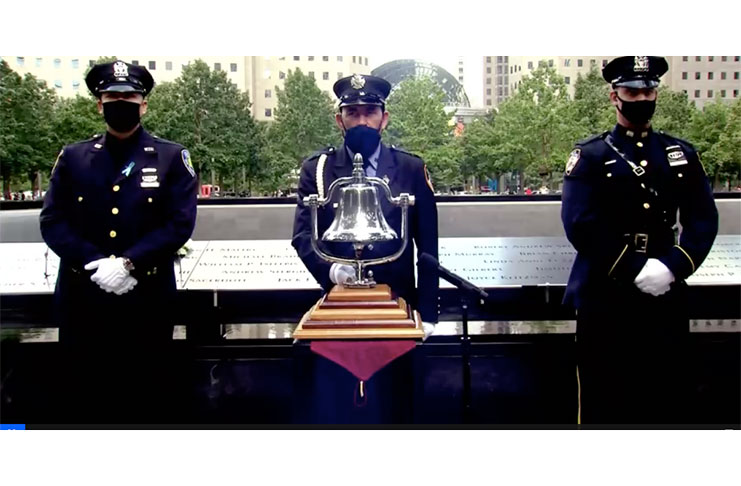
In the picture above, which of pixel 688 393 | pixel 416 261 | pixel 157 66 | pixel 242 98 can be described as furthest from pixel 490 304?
pixel 157 66

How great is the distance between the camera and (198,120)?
368cm

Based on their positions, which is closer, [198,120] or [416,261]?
[416,261]

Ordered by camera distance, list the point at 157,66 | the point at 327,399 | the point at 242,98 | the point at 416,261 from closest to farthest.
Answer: the point at 327,399 → the point at 416,261 → the point at 157,66 → the point at 242,98

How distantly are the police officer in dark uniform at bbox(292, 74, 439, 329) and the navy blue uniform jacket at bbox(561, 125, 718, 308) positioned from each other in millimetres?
763

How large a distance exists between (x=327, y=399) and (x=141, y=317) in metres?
1.08

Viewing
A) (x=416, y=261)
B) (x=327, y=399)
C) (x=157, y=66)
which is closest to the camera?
(x=327, y=399)

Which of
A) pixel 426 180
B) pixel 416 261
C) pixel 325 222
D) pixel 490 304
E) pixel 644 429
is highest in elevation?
pixel 426 180

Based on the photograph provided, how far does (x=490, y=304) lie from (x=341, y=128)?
4.41ft

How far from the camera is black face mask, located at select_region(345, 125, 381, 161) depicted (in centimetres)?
312

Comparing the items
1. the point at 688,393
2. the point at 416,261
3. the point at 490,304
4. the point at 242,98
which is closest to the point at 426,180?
the point at 416,261

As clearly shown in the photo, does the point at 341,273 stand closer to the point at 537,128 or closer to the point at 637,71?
the point at 537,128

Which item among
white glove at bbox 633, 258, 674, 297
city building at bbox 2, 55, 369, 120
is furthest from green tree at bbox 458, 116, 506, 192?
white glove at bbox 633, 258, 674, 297

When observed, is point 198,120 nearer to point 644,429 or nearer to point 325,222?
point 325,222

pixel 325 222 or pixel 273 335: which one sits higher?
pixel 325 222
